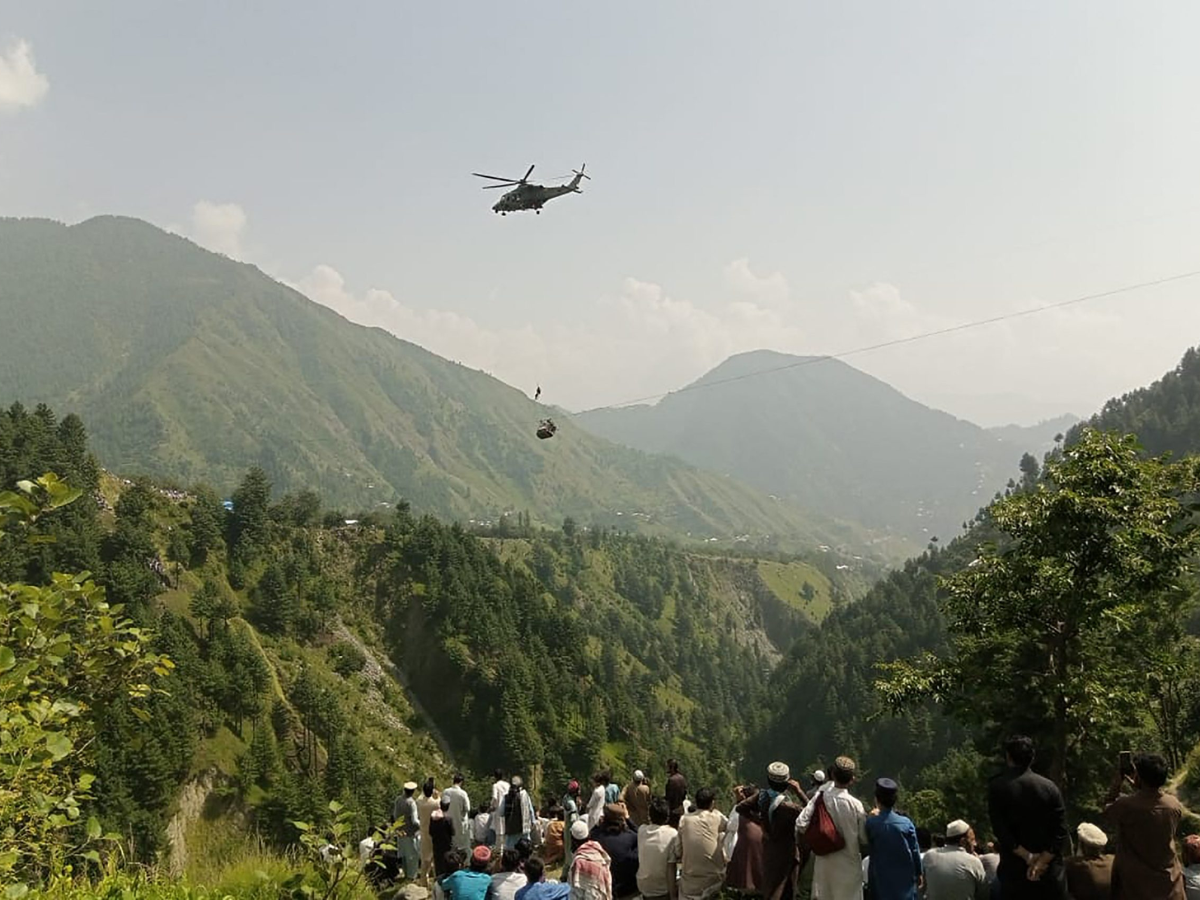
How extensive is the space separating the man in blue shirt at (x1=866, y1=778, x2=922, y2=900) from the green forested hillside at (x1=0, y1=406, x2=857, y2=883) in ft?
174

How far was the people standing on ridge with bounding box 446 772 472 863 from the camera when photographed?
552 inches

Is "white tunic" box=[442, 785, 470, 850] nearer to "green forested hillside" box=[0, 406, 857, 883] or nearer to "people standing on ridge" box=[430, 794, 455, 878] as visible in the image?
"people standing on ridge" box=[430, 794, 455, 878]

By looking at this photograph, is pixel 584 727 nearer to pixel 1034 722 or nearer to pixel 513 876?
pixel 1034 722

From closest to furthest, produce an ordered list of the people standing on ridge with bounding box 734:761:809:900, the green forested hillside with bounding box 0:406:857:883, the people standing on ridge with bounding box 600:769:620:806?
the people standing on ridge with bounding box 734:761:809:900 → the people standing on ridge with bounding box 600:769:620:806 → the green forested hillside with bounding box 0:406:857:883

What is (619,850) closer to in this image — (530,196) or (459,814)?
(459,814)

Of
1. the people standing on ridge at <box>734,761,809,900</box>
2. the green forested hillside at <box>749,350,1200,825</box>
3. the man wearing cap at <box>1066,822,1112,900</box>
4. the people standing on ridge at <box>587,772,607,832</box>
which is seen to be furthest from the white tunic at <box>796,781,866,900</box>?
the green forested hillside at <box>749,350,1200,825</box>

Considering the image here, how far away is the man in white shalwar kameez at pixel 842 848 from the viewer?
7.70 m

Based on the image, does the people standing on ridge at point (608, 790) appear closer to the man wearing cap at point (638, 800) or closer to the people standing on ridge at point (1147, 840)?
the man wearing cap at point (638, 800)

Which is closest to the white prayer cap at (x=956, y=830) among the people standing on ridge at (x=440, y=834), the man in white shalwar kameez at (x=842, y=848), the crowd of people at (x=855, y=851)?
the crowd of people at (x=855, y=851)

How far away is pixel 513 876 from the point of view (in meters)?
9.05

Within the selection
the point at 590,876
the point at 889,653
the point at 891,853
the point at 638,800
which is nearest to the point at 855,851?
the point at 891,853

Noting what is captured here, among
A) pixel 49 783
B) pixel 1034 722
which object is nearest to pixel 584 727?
pixel 1034 722

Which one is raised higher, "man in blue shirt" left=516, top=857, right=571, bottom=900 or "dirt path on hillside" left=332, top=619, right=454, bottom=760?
"man in blue shirt" left=516, top=857, right=571, bottom=900

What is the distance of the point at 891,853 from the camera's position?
303 inches
